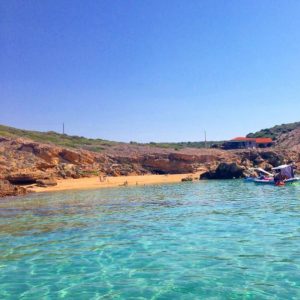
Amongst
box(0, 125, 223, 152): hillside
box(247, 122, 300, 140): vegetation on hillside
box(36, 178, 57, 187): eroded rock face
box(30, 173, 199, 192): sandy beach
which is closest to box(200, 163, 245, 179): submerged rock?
box(30, 173, 199, 192): sandy beach

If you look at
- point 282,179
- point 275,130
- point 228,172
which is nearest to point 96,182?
point 228,172

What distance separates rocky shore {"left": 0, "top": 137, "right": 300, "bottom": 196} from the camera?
46.8 meters

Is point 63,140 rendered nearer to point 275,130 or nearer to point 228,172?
point 228,172

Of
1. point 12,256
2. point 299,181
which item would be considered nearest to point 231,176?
point 299,181

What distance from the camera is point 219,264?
9016 millimetres

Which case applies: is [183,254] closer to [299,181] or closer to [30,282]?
[30,282]

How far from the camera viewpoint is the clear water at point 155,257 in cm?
753

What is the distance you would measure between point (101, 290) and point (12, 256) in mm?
4349

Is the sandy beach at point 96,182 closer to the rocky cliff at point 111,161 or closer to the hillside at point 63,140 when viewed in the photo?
the rocky cliff at point 111,161

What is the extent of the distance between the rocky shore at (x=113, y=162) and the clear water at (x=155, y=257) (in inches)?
1192

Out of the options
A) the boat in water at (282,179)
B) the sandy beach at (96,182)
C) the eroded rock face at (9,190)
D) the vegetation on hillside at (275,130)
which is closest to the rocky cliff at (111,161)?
the sandy beach at (96,182)

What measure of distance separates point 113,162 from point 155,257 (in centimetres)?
5136

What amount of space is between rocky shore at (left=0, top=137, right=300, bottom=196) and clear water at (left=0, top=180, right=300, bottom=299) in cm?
3027

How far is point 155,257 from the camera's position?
32.9ft
